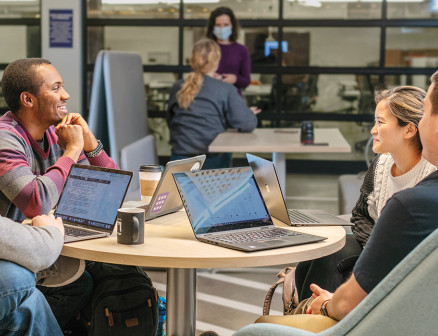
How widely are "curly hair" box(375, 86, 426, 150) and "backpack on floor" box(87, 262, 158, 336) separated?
1.09 meters

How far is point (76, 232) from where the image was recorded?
2.29 m

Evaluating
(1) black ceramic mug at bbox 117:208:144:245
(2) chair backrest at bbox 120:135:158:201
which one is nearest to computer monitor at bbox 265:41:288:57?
(2) chair backrest at bbox 120:135:158:201

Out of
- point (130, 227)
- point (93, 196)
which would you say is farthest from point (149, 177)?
point (130, 227)

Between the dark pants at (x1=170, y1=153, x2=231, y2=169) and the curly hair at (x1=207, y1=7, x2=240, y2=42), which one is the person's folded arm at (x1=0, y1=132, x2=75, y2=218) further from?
the curly hair at (x1=207, y1=7, x2=240, y2=42)

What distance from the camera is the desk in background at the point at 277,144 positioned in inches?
174

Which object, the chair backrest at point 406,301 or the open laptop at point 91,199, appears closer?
the chair backrest at point 406,301

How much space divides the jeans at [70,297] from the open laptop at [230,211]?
65 cm

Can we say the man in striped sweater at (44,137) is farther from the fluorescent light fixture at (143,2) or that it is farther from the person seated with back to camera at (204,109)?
the fluorescent light fixture at (143,2)

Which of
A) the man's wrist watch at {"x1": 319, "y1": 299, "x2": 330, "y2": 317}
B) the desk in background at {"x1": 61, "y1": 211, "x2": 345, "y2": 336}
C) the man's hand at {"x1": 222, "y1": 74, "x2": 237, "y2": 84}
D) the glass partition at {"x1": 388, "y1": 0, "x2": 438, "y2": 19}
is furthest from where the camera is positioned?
the glass partition at {"x1": 388, "y1": 0, "x2": 438, "y2": 19}

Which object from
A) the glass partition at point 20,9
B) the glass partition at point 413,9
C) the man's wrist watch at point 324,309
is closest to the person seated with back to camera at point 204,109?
the man's wrist watch at point 324,309

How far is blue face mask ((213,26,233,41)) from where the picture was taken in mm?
5968

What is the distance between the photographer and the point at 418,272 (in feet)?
4.76

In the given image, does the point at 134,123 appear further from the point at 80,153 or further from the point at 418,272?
the point at 418,272

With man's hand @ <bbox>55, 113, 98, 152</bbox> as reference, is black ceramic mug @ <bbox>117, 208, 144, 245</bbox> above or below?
below
